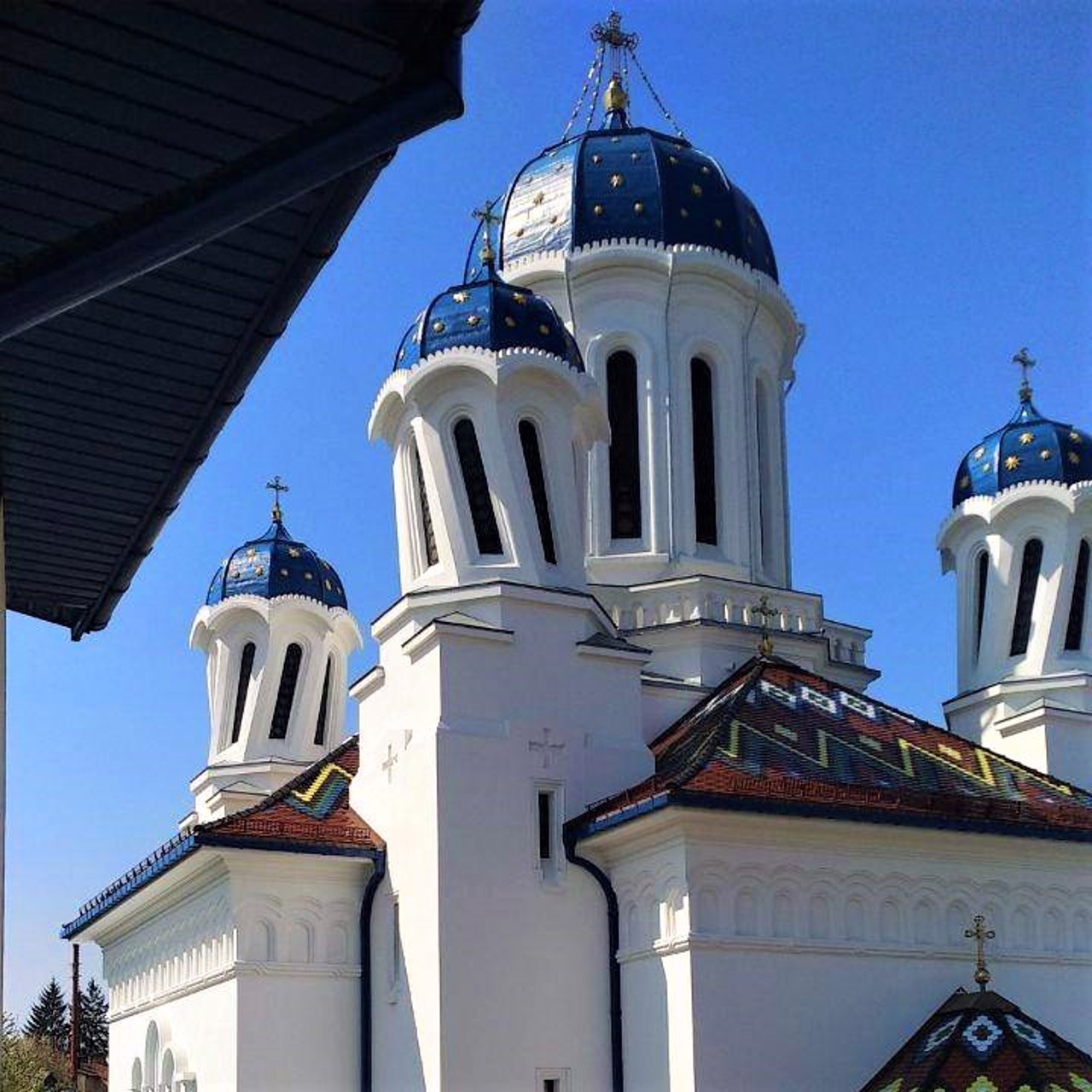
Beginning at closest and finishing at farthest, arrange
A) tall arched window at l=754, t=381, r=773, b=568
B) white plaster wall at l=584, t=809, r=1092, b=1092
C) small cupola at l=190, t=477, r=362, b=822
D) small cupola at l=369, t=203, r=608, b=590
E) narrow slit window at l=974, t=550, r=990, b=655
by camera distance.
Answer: white plaster wall at l=584, t=809, r=1092, b=1092
small cupola at l=369, t=203, r=608, b=590
narrow slit window at l=974, t=550, r=990, b=655
tall arched window at l=754, t=381, r=773, b=568
small cupola at l=190, t=477, r=362, b=822

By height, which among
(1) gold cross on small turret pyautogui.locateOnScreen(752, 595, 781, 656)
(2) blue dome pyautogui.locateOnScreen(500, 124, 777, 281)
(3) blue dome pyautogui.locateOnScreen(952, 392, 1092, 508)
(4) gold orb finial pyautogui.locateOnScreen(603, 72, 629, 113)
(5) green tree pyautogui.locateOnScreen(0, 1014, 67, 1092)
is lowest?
(5) green tree pyautogui.locateOnScreen(0, 1014, 67, 1092)

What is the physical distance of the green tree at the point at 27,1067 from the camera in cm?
4575

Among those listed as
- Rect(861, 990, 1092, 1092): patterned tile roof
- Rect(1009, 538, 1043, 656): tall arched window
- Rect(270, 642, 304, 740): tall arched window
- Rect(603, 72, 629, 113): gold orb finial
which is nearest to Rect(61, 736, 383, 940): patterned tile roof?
Rect(861, 990, 1092, 1092): patterned tile roof

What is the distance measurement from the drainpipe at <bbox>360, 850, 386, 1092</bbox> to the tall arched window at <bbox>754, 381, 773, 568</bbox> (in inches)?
336

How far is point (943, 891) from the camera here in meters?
18.8

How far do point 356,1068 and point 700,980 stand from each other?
477cm

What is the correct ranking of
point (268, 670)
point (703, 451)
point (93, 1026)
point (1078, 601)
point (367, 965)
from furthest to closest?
point (93, 1026), point (268, 670), point (703, 451), point (1078, 601), point (367, 965)

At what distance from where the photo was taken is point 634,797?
1856 cm

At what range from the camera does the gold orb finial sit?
96.2 ft

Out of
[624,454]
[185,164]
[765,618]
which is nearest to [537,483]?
[624,454]

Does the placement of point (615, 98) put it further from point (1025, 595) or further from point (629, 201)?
point (1025, 595)

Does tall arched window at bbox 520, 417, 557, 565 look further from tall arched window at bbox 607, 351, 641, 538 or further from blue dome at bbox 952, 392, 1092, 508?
blue dome at bbox 952, 392, 1092, 508

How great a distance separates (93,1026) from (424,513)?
58.9 metres

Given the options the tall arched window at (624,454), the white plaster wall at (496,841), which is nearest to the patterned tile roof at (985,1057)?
the white plaster wall at (496,841)
